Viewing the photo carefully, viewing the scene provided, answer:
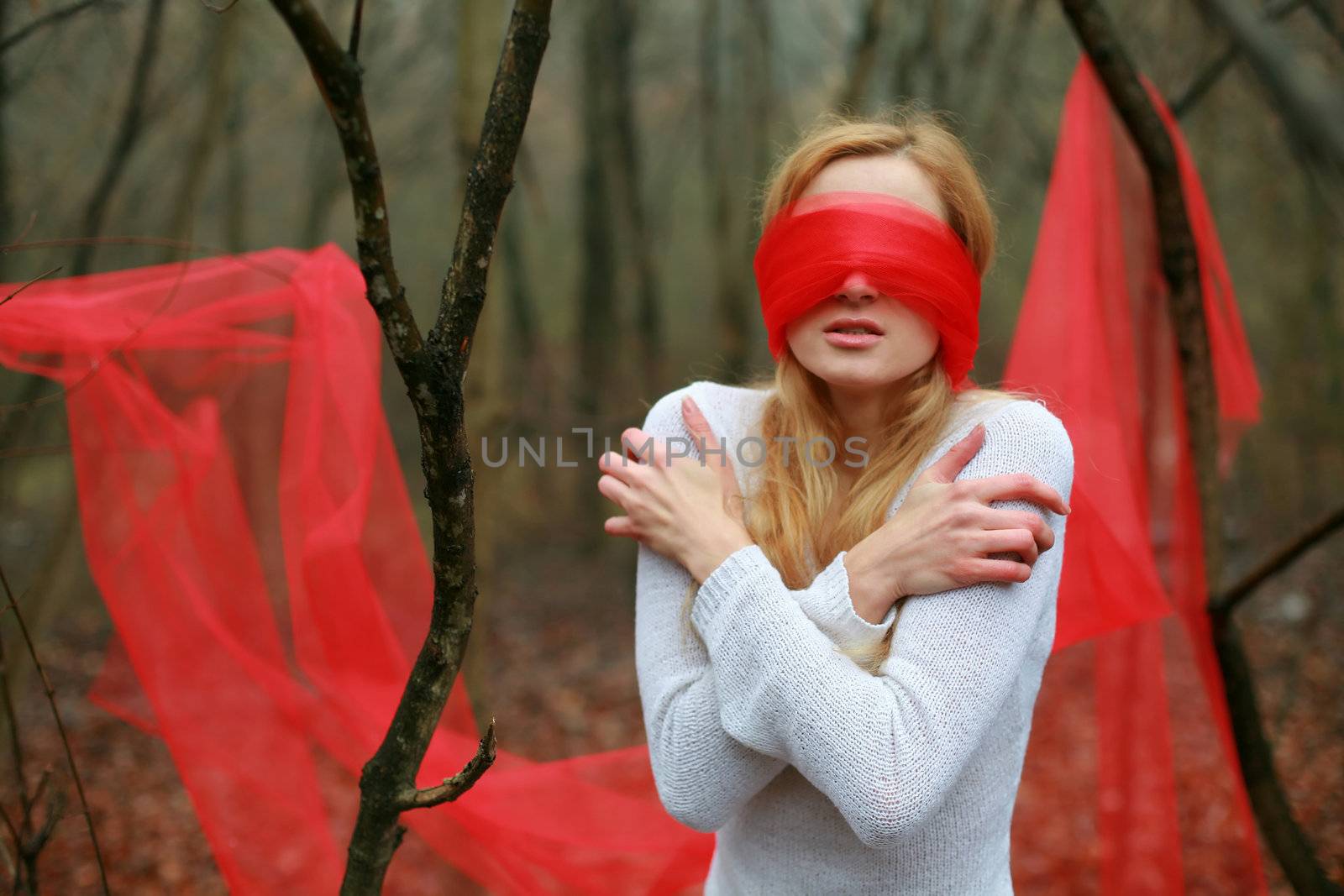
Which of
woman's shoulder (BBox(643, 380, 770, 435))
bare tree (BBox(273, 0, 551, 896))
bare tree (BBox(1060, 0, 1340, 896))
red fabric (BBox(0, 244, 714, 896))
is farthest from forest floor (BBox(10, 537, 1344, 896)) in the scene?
bare tree (BBox(273, 0, 551, 896))

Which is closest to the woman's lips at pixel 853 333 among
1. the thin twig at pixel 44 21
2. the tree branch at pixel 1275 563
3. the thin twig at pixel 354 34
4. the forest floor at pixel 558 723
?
the thin twig at pixel 354 34

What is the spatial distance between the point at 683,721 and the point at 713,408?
24.4 inches

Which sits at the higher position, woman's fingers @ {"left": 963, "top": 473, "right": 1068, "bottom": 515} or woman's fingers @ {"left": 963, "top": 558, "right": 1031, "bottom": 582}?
woman's fingers @ {"left": 963, "top": 473, "right": 1068, "bottom": 515}

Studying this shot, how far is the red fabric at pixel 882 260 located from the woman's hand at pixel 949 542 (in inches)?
11.8

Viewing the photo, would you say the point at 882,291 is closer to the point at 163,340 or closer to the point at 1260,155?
the point at 163,340

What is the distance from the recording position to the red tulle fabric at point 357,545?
217cm

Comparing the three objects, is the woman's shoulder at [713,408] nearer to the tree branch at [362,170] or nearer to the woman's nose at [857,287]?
the woman's nose at [857,287]

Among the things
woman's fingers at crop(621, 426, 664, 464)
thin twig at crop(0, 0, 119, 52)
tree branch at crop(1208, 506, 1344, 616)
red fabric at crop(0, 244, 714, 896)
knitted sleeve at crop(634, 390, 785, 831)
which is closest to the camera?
knitted sleeve at crop(634, 390, 785, 831)

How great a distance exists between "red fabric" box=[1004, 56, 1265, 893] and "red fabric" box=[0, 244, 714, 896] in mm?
1027

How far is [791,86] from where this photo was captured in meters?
13.9

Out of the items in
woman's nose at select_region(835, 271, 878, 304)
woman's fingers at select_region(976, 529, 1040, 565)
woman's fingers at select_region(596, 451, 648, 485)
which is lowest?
woman's fingers at select_region(596, 451, 648, 485)

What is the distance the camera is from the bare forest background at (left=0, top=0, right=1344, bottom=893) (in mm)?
4387

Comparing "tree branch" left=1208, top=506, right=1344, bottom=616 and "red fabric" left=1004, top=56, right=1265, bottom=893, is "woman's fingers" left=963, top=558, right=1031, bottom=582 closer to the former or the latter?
"red fabric" left=1004, top=56, right=1265, bottom=893

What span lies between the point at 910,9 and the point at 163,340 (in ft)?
18.7
